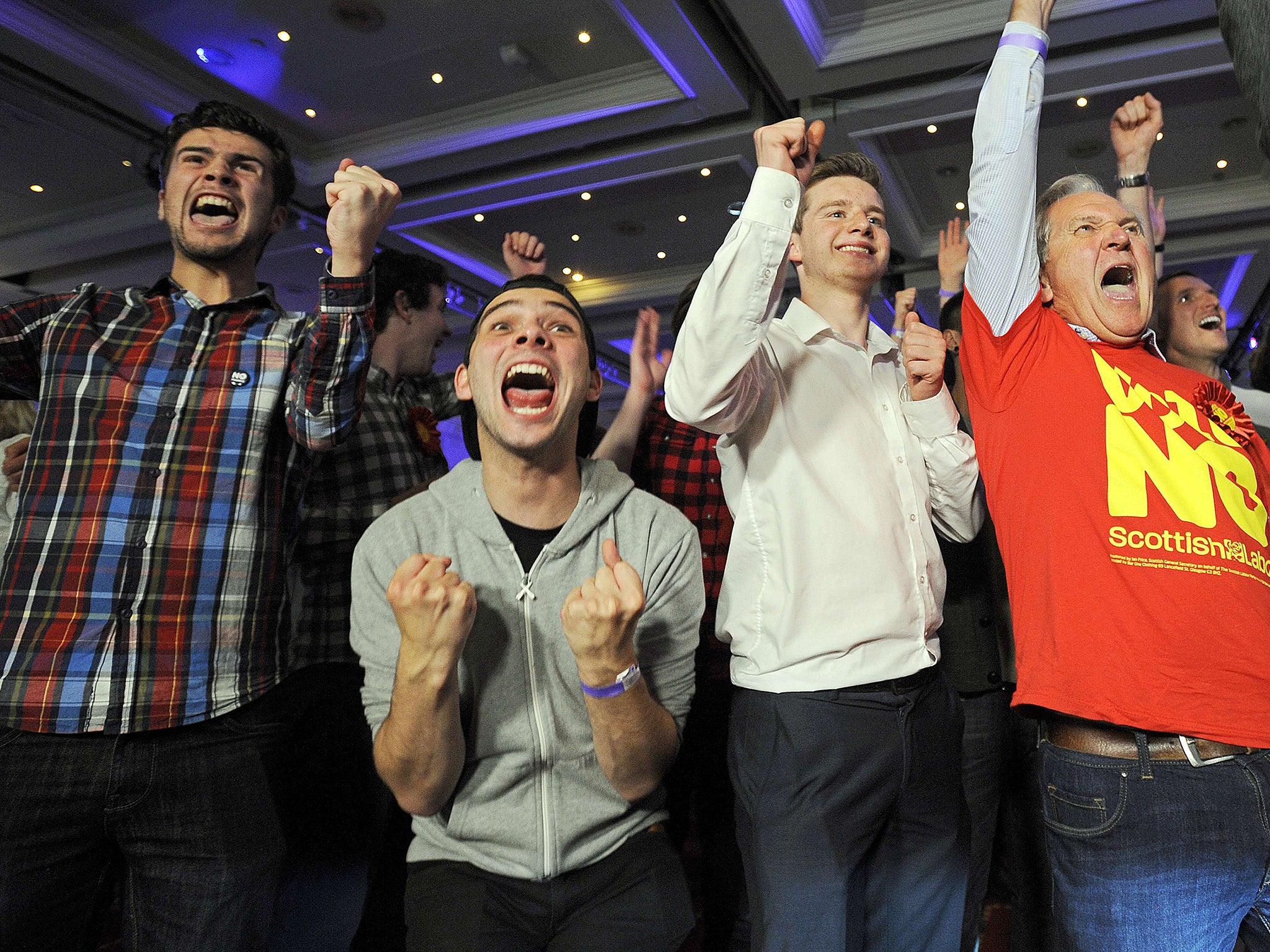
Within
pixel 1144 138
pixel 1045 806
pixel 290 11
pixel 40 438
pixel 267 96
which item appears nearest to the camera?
pixel 1045 806

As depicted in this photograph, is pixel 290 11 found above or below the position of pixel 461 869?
above

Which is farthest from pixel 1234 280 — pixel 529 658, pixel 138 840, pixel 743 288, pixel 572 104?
pixel 138 840

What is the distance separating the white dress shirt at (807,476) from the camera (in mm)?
1313

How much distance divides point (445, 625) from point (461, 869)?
39cm

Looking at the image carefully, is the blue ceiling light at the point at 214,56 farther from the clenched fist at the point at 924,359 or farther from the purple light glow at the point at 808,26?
the clenched fist at the point at 924,359

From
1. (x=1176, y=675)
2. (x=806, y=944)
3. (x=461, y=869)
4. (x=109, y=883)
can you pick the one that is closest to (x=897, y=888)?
(x=806, y=944)

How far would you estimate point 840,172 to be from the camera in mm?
1766

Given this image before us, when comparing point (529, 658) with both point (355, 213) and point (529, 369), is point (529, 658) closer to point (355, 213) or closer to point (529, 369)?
point (529, 369)

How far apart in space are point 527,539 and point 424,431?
3.44 ft

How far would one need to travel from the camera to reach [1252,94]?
0.86m

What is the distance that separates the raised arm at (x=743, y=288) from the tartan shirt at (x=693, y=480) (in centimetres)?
82

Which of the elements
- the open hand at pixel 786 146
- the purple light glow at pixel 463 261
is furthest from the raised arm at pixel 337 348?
the purple light glow at pixel 463 261

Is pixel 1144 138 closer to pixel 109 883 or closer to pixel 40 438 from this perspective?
pixel 40 438

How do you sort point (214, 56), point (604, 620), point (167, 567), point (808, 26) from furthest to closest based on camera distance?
point (214, 56) → point (808, 26) → point (167, 567) → point (604, 620)
